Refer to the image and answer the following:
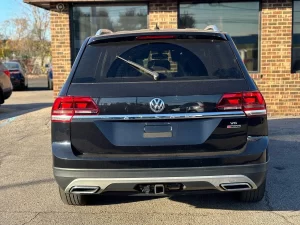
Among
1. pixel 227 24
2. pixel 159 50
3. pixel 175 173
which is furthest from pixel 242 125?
pixel 227 24

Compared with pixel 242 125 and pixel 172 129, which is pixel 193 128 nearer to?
pixel 172 129

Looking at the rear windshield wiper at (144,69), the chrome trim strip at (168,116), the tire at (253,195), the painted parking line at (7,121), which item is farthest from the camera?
the painted parking line at (7,121)

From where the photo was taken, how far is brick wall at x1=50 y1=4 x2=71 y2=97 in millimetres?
9188

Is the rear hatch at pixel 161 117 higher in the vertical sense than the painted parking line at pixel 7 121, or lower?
higher

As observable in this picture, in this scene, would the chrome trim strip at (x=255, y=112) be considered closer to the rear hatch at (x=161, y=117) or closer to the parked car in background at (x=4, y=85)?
the rear hatch at (x=161, y=117)

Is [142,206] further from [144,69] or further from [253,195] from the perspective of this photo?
[144,69]

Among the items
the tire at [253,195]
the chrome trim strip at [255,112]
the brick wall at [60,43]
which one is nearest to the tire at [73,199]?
the tire at [253,195]

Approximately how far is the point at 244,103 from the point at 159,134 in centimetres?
79

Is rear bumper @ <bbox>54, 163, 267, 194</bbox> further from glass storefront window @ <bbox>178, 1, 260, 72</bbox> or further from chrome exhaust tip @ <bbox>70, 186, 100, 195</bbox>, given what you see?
glass storefront window @ <bbox>178, 1, 260, 72</bbox>

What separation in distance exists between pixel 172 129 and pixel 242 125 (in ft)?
2.02

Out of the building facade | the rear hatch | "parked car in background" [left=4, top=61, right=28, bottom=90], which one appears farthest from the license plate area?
"parked car in background" [left=4, top=61, right=28, bottom=90]

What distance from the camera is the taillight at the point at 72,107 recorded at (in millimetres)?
3488

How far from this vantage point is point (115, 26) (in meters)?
9.44

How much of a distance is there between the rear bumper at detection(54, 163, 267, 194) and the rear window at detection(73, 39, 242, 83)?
81 cm
